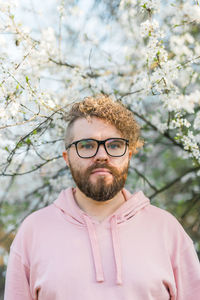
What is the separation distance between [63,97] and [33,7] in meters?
0.81

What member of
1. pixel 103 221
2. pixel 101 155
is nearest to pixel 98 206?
pixel 103 221

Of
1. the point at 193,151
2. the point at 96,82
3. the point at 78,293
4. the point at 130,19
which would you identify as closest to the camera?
the point at 78,293

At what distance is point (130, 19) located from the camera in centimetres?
329

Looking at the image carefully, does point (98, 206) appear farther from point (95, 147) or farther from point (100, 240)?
point (95, 147)

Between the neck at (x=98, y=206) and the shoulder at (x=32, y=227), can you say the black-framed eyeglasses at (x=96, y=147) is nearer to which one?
the neck at (x=98, y=206)

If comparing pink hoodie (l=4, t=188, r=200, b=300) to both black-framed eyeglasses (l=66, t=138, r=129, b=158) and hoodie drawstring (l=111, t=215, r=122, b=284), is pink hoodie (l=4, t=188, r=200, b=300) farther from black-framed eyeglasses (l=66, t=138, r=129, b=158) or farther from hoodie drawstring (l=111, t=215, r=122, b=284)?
black-framed eyeglasses (l=66, t=138, r=129, b=158)

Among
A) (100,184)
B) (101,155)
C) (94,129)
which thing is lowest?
(100,184)

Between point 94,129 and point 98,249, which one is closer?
point 98,249

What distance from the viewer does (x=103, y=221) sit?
6.28 feet

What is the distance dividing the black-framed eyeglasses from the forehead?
0.10 feet

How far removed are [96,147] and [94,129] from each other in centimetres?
10

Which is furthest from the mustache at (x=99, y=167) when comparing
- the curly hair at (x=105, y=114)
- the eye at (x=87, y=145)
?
the curly hair at (x=105, y=114)

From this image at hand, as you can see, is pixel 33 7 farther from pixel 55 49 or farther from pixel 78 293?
pixel 78 293

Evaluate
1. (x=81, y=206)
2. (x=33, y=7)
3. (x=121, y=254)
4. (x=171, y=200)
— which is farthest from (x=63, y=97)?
(x=171, y=200)
